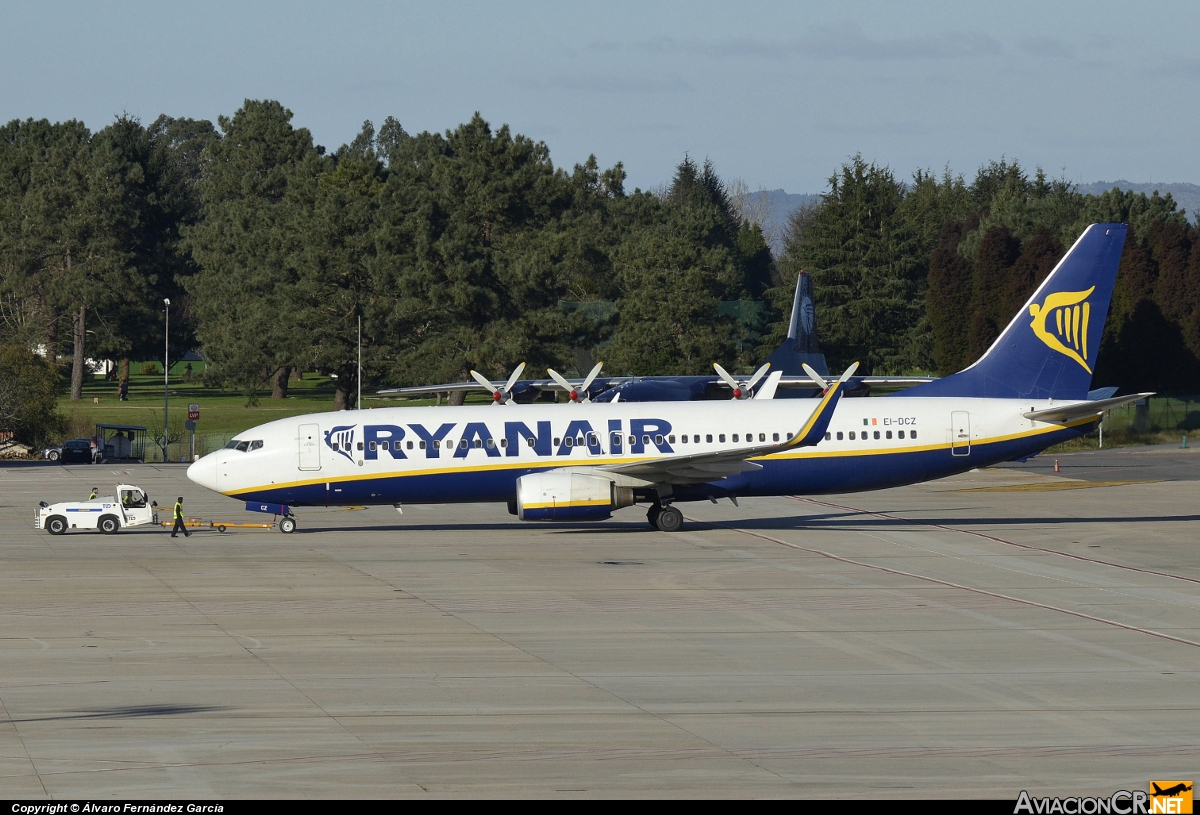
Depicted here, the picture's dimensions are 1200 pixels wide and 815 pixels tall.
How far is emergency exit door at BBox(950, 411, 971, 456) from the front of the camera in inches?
1513

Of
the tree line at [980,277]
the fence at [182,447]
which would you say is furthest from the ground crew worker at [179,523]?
the tree line at [980,277]

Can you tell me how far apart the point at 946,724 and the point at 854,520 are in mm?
25428

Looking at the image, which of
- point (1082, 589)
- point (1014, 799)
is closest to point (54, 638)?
point (1014, 799)

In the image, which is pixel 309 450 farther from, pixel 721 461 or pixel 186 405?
pixel 186 405

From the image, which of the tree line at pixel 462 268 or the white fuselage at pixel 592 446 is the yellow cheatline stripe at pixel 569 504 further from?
the tree line at pixel 462 268

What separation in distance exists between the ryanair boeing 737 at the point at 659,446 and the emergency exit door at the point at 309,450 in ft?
0.13

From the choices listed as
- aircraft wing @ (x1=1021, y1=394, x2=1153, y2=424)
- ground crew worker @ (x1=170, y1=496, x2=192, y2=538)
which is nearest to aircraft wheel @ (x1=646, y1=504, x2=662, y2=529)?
aircraft wing @ (x1=1021, y1=394, x2=1153, y2=424)

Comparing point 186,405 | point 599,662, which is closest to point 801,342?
point 186,405

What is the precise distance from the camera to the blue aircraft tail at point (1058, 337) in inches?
1553

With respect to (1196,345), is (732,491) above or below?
below

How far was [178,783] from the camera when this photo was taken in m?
14.0

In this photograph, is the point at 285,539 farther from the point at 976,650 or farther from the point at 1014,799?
the point at 1014,799

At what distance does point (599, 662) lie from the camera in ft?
68.1

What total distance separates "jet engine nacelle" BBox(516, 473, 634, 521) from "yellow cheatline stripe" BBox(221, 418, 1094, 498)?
2.96 ft
